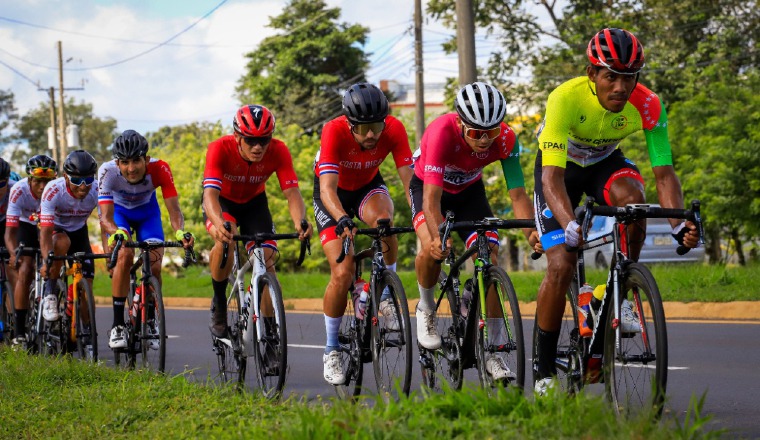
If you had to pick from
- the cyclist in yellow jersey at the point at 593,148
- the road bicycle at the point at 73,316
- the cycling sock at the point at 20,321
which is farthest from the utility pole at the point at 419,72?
the cyclist in yellow jersey at the point at 593,148

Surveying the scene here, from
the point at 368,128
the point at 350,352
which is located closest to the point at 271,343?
the point at 350,352

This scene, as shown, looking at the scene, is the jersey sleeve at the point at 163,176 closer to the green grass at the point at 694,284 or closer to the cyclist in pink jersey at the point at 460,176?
the cyclist in pink jersey at the point at 460,176

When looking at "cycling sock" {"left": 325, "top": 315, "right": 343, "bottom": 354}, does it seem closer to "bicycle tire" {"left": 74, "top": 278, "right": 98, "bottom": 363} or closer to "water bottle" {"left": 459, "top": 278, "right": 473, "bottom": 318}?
"water bottle" {"left": 459, "top": 278, "right": 473, "bottom": 318}

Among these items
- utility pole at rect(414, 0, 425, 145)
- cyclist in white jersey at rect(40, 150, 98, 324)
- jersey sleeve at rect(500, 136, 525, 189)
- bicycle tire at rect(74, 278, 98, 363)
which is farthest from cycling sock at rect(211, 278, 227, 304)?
utility pole at rect(414, 0, 425, 145)

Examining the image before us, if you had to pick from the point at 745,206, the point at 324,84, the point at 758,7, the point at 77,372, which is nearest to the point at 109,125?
the point at 324,84

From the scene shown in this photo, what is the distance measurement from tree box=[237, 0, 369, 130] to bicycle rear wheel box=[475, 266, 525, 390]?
50587 millimetres

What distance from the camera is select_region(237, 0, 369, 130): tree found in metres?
58.3

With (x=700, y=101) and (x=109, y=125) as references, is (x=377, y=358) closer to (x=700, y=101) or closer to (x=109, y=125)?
(x=700, y=101)

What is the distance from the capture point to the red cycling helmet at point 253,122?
855 centimetres

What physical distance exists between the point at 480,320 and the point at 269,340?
1.84 metres

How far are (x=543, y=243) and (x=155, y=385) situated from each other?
2.94 m

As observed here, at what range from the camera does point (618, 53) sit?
20.4 ft

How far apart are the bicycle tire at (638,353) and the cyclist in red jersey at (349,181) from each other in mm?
2035

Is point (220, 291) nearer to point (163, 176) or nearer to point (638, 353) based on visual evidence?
point (163, 176)
